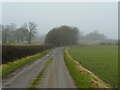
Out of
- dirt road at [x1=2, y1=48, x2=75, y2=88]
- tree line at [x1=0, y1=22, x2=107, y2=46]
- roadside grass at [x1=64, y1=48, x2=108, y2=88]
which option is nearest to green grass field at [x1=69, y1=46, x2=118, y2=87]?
roadside grass at [x1=64, y1=48, x2=108, y2=88]

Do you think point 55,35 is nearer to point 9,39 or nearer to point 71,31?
point 71,31

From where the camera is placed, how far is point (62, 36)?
162 meters

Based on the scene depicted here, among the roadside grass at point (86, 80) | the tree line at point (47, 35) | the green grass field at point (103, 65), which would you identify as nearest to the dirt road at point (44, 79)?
the roadside grass at point (86, 80)

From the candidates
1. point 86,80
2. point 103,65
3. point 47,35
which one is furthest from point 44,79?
point 47,35

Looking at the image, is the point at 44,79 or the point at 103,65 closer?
the point at 44,79

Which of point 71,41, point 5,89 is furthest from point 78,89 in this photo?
point 71,41

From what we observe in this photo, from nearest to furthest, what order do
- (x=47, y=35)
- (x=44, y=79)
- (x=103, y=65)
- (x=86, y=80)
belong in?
1. (x=86, y=80)
2. (x=44, y=79)
3. (x=103, y=65)
4. (x=47, y=35)

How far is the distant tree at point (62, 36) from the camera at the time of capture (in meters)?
153

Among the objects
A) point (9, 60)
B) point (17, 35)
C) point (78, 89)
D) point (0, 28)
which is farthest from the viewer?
point (17, 35)

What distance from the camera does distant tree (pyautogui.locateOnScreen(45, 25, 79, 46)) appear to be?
502 ft

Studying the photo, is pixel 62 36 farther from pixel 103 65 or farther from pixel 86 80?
pixel 86 80

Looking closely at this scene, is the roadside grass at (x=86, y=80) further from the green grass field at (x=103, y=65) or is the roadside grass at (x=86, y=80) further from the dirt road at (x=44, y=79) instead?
the green grass field at (x=103, y=65)

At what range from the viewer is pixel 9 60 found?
114 ft

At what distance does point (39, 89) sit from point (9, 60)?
858 inches
